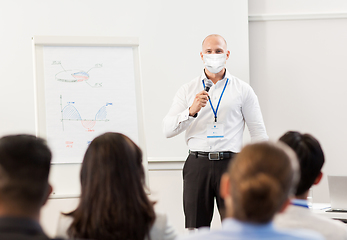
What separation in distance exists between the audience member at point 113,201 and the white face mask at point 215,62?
1.75 metres

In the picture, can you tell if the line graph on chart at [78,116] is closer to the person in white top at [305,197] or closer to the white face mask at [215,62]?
the white face mask at [215,62]

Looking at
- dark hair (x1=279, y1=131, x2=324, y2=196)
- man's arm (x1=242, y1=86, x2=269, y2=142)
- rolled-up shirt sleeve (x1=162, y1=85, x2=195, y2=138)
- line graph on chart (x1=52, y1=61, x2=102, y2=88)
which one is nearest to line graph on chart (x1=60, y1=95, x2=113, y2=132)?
line graph on chart (x1=52, y1=61, x2=102, y2=88)

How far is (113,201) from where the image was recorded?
133 centimetres

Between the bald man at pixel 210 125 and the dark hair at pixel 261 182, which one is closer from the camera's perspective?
the dark hair at pixel 261 182

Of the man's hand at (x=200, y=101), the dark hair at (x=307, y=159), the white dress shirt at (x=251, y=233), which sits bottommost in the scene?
the white dress shirt at (x=251, y=233)

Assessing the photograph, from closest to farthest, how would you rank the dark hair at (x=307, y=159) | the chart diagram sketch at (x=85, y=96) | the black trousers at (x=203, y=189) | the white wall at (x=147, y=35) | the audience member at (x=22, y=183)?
the audience member at (x=22, y=183)
the dark hair at (x=307, y=159)
the black trousers at (x=203, y=189)
the chart diagram sketch at (x=85, y=96)
the white wall at (x=147, y=35)

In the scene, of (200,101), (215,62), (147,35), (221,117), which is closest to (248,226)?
Result: (200,101)

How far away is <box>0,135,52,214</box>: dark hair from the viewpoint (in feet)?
3.68

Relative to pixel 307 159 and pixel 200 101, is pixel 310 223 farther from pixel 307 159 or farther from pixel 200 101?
pixel 200 101

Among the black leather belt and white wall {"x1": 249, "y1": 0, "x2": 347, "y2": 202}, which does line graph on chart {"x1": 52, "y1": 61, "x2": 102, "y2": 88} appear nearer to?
the black leather belt

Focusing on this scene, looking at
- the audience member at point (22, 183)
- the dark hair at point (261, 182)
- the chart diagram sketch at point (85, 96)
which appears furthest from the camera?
the chart diagram sketch at point (85, 96)

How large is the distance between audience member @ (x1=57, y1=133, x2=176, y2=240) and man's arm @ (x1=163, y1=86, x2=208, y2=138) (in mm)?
1418

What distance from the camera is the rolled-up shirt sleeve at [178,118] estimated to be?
2.89 metres

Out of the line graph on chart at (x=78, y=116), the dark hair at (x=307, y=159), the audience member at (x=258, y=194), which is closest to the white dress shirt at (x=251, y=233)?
the audience member at (x=258, y=194)
